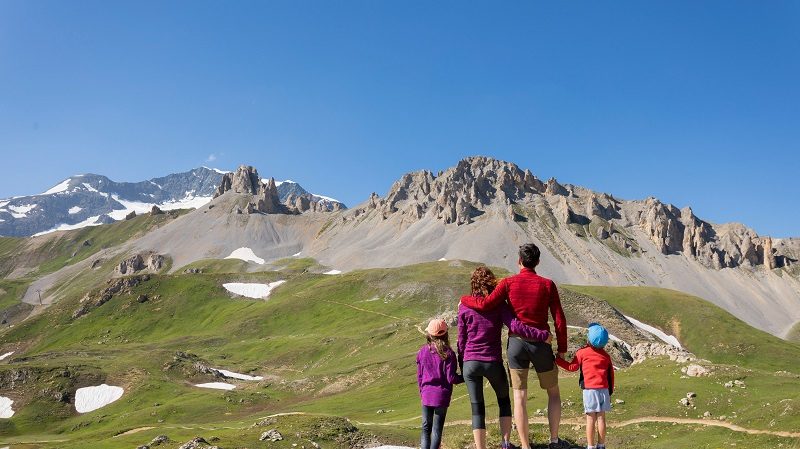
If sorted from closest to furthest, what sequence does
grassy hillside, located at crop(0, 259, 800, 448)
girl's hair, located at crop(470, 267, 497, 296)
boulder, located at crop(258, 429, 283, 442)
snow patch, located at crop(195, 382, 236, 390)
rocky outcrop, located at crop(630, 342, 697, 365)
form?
girl's hair, located at crop(470, 267, 497, 296) < boulder, located at crop(258, 429, 283, 442) < grassy hillside, located at crop(0, 259, 800, 448) < rocky outcrop, located at crop(630, 342, 697, 365) < snow patch, located at crop(195, 382, 236, 390)

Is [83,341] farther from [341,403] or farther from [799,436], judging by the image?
[799,436]

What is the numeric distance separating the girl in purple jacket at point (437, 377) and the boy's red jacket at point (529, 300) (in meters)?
1.74

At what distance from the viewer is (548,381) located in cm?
1714

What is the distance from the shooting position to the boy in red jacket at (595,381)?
17812mm

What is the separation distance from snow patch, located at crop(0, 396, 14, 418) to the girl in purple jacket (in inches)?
4196

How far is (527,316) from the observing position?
55.0ft

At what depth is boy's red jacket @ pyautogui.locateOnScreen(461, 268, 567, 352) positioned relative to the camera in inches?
659

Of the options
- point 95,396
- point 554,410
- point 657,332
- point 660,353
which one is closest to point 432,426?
point 554,410

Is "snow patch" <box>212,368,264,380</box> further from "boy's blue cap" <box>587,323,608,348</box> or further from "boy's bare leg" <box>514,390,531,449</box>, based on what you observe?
"boy's blue cap" <box>587,323,608,348</box>

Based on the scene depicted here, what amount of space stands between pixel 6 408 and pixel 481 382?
365 feet

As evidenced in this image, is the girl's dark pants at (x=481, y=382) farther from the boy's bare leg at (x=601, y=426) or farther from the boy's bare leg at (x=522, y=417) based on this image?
the boy's bare leg at (x=601, y=426)

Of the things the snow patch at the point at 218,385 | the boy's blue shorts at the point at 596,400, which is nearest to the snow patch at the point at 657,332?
the snow patch at the point at 218,385

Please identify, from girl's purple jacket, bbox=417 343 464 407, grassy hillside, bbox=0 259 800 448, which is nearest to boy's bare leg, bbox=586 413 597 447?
girl's purple jacket, bbox=417 343 464 407

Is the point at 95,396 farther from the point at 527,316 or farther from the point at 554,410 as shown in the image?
the point at 527,316
